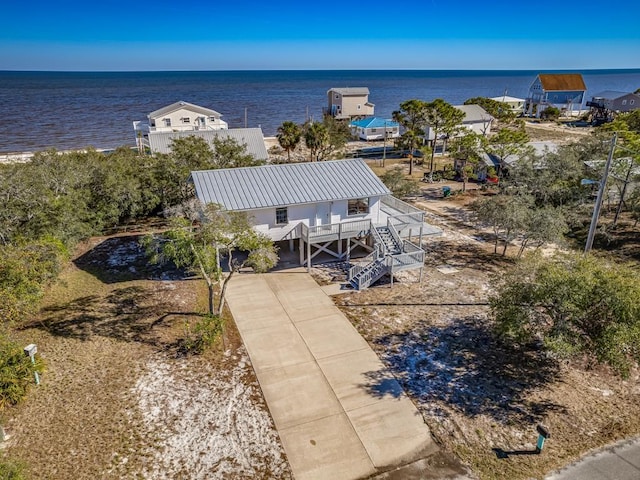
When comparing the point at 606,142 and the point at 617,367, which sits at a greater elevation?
the point at 606,142

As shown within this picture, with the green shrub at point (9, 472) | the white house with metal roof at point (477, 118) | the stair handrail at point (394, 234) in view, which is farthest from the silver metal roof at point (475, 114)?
the green shrub at point (9, 472)

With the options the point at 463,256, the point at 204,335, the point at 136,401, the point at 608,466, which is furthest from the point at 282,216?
the point at 608,466

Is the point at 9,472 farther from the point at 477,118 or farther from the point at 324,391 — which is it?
the point at 477,118

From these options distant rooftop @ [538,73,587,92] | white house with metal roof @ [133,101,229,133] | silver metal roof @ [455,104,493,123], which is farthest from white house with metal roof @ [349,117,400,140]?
distant rooftop @ [538,73,587,92]

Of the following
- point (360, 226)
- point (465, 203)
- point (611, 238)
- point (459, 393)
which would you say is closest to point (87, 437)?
point (459, 393)

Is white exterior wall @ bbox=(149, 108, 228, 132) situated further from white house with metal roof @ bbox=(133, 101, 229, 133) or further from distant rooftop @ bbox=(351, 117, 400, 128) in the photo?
distant rooftop @ bbox=(351, 117, 400, 128)

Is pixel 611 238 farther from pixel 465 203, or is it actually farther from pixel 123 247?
pixel 123 247

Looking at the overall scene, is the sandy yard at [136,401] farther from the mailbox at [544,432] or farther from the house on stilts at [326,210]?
the mailbox at [544,432]
